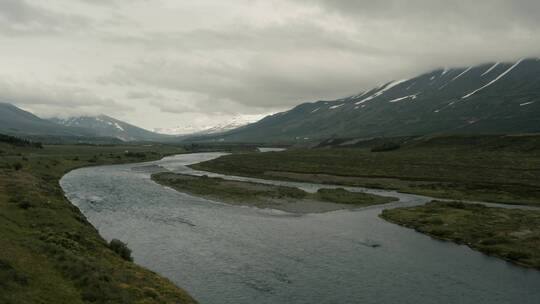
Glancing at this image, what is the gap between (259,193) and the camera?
367 ft

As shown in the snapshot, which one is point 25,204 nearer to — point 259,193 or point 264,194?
point 264,194

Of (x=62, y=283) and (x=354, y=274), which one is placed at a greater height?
(x=62, y=283)

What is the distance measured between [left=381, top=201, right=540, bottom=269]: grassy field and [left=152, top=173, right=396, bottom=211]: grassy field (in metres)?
15.1

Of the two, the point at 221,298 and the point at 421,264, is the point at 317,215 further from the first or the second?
the point at 221,298

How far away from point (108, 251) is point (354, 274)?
26.8 meters

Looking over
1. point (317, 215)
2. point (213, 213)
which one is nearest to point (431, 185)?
point (317, 215)

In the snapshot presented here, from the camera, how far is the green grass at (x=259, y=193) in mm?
103969

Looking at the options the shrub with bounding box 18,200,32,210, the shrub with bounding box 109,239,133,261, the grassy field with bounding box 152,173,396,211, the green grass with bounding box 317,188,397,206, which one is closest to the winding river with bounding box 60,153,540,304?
the shrub with bounding box 109,239,133,261

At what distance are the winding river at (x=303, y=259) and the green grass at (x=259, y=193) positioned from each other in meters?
13.1

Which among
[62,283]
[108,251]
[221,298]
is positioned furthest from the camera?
[108,251]

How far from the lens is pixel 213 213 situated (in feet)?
286

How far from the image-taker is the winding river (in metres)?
45.8

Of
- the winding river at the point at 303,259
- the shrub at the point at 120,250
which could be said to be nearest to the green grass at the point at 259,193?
the winding river at the point at 303,259

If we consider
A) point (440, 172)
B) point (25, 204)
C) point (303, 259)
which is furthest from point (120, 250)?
point (440, 172)
